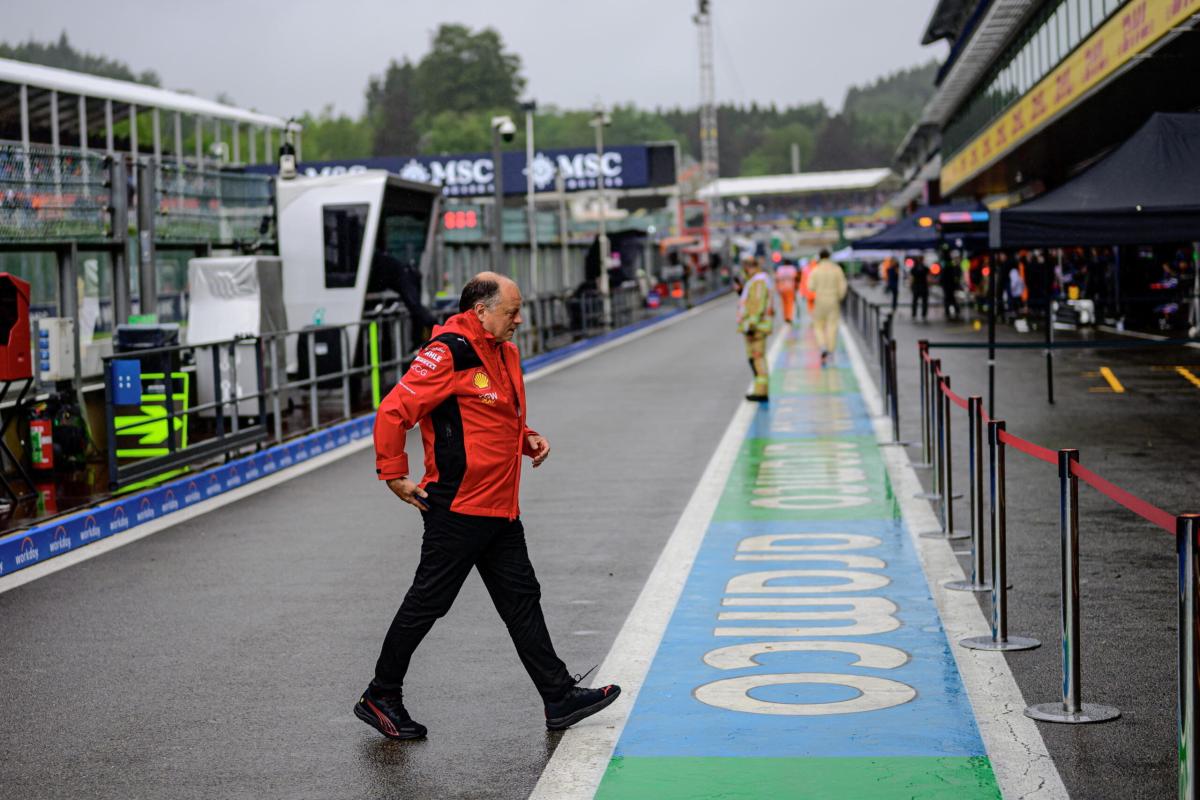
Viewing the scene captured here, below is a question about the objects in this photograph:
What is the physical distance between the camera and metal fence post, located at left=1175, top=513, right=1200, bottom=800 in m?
4.75

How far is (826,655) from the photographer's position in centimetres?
774

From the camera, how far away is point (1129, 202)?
15.9 meters

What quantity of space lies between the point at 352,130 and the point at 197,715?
17861cm

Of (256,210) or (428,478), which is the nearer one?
(428,478)

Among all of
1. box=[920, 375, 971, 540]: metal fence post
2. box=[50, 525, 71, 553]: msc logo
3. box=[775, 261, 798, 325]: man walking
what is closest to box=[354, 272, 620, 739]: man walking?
box=[920, 375, 971, 540]: metal fence post

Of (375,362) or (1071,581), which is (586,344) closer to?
(375,362)

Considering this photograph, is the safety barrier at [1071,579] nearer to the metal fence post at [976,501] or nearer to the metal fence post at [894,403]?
the metal fence post at [976,501]

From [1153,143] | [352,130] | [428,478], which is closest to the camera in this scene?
[428,478]

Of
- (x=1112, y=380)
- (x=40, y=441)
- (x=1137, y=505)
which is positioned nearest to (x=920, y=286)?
(x=1112, y=380)

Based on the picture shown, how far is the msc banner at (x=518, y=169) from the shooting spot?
68.6m

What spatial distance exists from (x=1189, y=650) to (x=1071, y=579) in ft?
5.53

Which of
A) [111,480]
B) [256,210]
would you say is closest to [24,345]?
[111,480]

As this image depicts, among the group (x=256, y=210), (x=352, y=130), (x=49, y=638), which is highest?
(x=352, y=130)

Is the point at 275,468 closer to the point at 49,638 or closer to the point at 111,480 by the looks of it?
the point at 111,480
